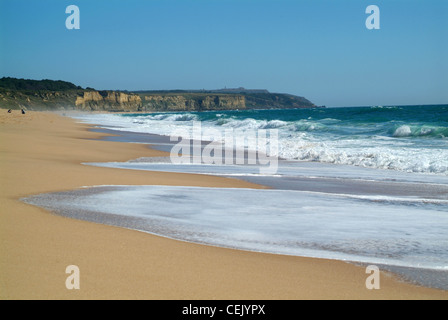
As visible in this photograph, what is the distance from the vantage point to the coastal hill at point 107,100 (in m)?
119

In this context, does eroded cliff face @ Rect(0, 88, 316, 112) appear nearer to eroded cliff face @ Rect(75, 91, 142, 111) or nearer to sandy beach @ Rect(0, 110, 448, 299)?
eroded cliff face @ Rect(75, 91, 142, 111)

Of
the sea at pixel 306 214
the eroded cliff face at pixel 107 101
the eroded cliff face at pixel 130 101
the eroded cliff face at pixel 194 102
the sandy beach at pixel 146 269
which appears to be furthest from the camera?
the eroded cliff face at pixel 194 102

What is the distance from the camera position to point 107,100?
159m

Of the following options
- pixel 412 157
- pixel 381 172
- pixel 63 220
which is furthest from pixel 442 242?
pixel 412 157

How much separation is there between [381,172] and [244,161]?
3853 mm

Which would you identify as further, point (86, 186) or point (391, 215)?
point (86, 186)

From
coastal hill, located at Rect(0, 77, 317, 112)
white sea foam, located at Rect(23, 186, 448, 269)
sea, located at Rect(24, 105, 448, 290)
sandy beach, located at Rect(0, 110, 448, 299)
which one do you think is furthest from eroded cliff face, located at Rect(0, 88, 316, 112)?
sandy beach, located at Rect(0, 110, 448, 299)

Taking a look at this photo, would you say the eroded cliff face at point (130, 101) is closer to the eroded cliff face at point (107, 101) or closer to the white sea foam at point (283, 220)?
the eroded cliff face at point (107, 101)

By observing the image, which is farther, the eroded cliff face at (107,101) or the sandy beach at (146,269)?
the eroded cliff face at (107,101)

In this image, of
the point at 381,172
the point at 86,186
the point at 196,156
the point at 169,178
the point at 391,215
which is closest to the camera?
the point at 391,215

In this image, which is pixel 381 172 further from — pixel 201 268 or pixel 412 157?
pixel 201 268

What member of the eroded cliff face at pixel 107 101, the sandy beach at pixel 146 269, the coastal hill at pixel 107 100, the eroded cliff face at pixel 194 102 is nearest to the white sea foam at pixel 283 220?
the sandy beach at pixel 146 269

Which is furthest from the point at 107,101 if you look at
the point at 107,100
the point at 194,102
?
the point at 194,102

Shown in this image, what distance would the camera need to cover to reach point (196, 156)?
14586 millimetres
